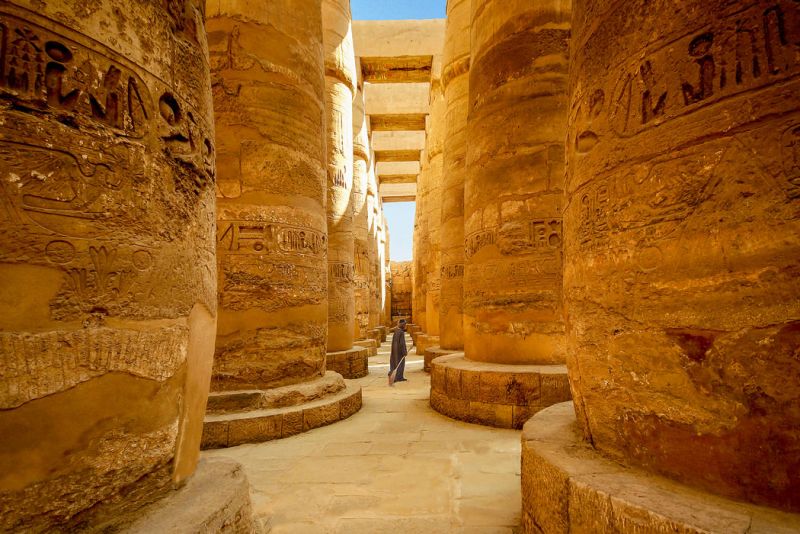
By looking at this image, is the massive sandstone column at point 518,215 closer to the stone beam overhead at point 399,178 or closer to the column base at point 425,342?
the column base at point 425,342

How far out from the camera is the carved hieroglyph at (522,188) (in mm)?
4402

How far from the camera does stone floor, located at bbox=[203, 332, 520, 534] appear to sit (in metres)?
2.32

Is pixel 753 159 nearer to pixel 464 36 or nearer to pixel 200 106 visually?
pixel 200 106

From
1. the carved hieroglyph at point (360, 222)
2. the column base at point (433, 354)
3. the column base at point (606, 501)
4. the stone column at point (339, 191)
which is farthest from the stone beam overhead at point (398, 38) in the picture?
the column base at point (606, 501)

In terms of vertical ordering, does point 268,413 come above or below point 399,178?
below

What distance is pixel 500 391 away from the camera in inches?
161

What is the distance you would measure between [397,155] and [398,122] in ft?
9.19

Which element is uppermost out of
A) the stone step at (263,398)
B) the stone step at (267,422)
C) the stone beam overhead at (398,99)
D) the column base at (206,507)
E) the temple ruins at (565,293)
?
the stone beam overhead at (398,99)

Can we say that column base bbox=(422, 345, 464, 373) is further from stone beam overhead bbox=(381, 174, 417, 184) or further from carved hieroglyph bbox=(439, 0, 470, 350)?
stone beam overhead bbox=(381, 174, 417, 184)

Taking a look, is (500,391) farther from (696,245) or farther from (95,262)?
(95,262)

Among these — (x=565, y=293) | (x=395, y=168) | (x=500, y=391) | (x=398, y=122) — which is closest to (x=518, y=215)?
(x=500, y=391)

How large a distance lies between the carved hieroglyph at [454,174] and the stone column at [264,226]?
366 cm

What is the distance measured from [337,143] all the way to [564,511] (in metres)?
6.59

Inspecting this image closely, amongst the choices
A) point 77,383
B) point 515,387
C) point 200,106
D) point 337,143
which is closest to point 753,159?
point 200,106
